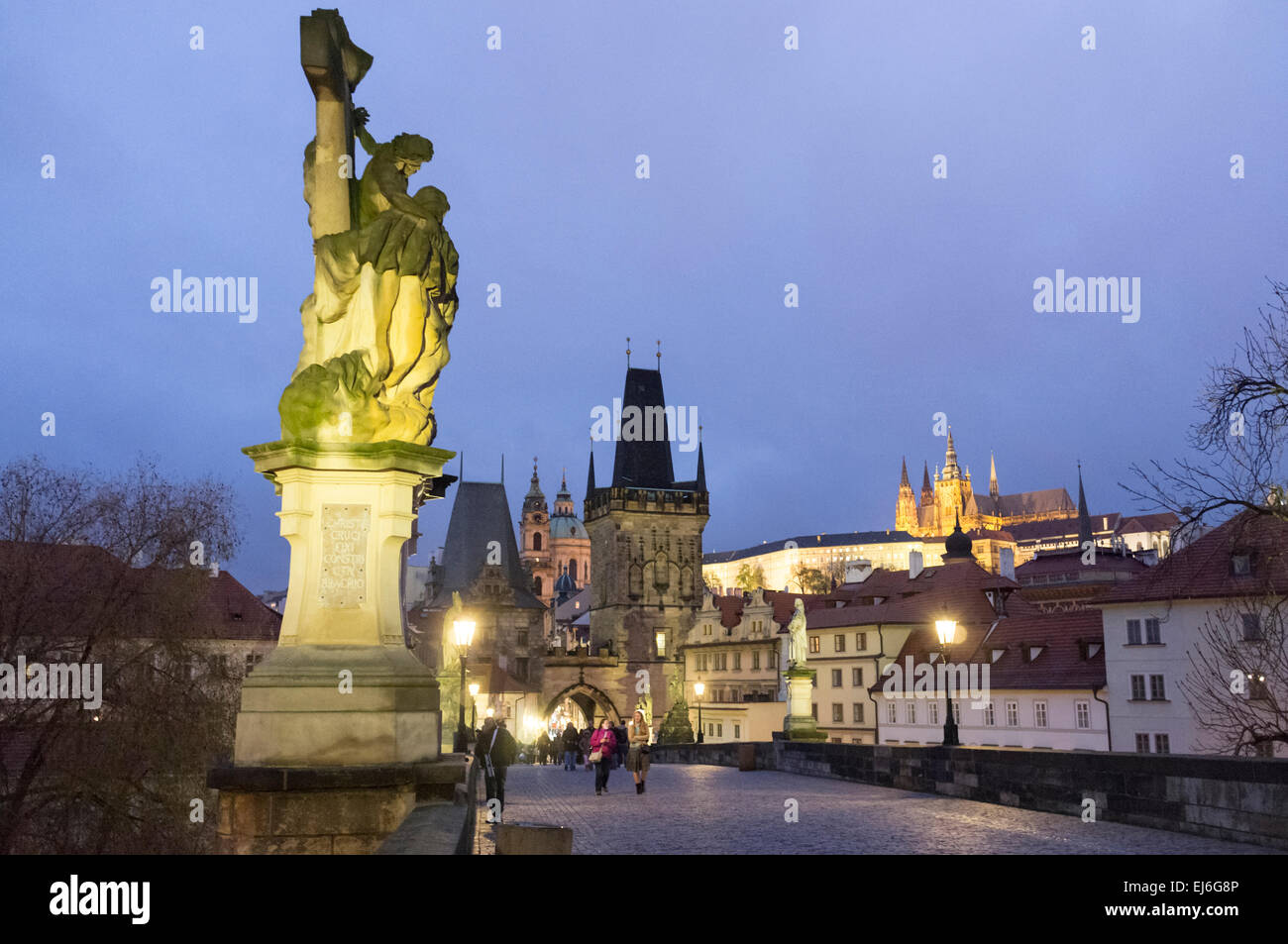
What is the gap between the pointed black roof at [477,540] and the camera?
88.4m

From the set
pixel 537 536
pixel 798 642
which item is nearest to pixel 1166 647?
pixel 798 642

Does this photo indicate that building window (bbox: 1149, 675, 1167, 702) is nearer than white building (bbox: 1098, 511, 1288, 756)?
No

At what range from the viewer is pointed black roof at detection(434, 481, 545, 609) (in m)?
88.4

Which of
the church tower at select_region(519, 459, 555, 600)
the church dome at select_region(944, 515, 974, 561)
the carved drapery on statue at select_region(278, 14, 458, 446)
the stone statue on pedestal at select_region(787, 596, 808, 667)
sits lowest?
the stone statue on pedestal at select_region(787, 596, 808, 667)

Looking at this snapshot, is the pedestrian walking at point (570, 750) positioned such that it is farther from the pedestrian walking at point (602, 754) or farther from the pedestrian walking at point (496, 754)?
the pedestrian walking at point (496, 754)

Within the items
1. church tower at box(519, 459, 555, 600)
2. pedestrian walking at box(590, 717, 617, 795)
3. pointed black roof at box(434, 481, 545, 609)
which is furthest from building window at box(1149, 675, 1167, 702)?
church tower at box(519, 459, 555, 600)

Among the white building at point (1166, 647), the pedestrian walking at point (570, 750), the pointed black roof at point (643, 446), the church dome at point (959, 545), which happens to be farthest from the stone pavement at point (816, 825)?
the pointed black roof at point (643, 446)

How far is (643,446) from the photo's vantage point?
93.8 metres

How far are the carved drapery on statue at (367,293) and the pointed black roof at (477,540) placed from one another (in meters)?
79.9

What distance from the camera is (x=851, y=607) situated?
6494 centimetres

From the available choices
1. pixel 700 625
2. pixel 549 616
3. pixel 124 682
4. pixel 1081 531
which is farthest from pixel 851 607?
pixel 1081 531

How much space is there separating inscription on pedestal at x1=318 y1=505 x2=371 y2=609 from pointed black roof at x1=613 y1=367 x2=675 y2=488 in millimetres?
84018

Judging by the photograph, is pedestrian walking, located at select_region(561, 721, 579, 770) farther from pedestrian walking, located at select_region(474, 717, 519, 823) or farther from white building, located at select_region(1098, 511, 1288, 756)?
white building, located at select_region(1098, 511, 1288, 756)
